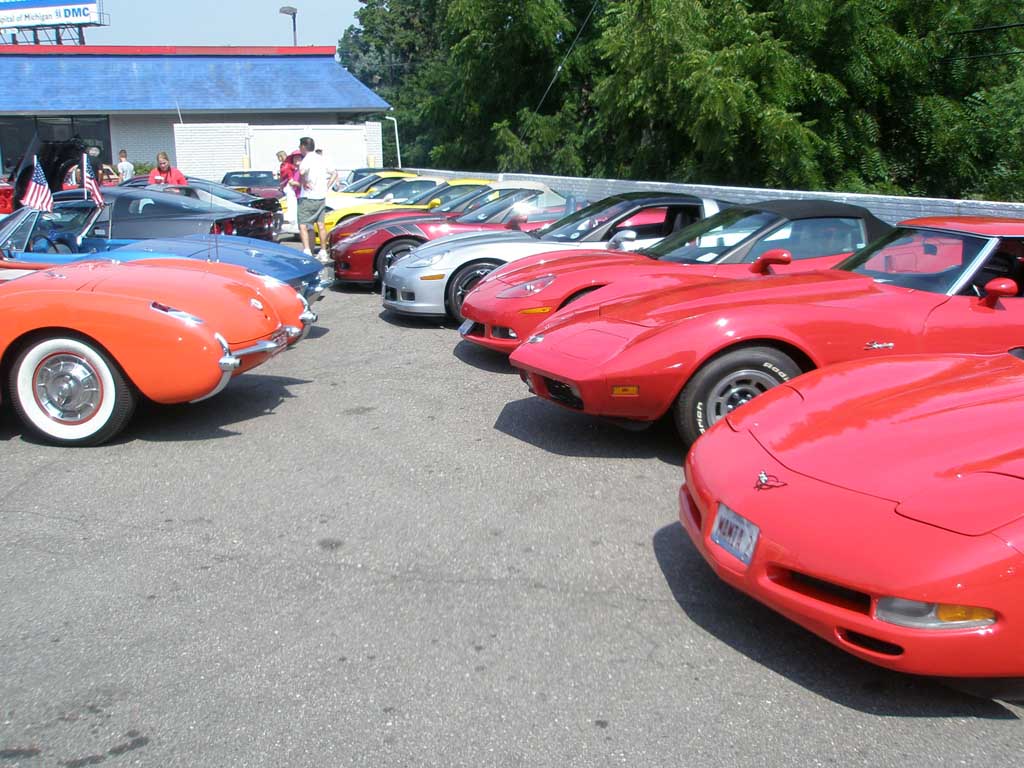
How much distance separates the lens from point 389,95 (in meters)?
56.9

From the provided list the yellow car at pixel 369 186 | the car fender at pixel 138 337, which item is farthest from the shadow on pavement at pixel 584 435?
the yellow car at pixel 369 186

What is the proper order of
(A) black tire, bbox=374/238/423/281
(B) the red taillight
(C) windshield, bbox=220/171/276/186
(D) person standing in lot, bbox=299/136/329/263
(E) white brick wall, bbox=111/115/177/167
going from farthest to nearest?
(E) white brick wall, bbox=111/115/177/167 < (C) windshield, bbox=220/171/276/186 < (D) person standing in lot, bbox=299/136/329/263 < (A) black tire, bbox=374/238/423/281 < (B) the red taillight

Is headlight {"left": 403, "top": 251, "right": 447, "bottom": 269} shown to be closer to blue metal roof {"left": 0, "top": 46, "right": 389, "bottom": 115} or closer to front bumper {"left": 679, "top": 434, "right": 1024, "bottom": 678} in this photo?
front bumper {"left": 679, "top": 434, "right": 1024, "bottom": 678}

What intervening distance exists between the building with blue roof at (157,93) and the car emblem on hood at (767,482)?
32633 mm

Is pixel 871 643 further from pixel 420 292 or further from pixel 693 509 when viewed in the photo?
pixel 420 292

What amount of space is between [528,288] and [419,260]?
2345 mm

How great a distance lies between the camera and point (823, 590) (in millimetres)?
3139

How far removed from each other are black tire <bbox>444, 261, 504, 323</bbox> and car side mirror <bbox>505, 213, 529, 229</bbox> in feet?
7.33

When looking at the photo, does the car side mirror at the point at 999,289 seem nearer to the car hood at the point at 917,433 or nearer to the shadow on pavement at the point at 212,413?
the car hood at the point at 917,433

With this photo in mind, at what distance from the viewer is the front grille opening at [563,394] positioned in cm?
530

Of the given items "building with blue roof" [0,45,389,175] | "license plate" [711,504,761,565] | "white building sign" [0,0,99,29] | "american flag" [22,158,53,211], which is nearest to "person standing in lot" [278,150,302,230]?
"american flag" [22,158,53,211]

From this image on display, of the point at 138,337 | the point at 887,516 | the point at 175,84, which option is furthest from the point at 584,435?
the point at 175,84

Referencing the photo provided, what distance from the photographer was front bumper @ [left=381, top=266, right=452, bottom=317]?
9.40 metres

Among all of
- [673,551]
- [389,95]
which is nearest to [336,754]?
[673,551]
